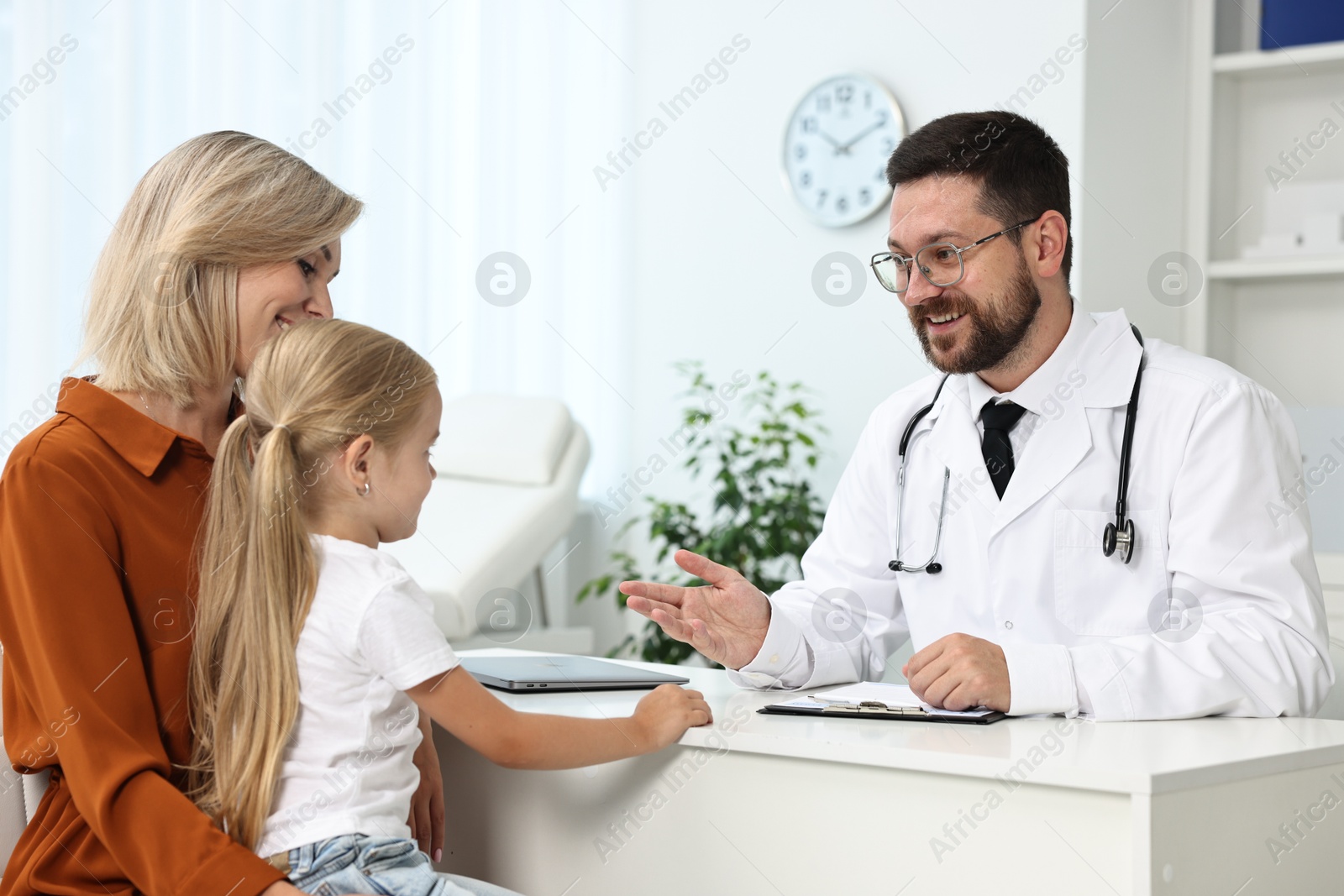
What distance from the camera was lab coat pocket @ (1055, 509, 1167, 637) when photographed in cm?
167

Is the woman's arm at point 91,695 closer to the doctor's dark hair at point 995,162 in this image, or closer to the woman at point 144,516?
the woman at point 144,516

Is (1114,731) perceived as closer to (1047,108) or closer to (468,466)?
(1047,108)

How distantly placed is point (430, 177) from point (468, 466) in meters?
1.03

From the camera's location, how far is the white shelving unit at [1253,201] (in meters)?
3.43

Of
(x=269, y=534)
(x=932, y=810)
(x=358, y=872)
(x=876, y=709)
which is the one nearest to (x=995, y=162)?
(x=876, y=709)

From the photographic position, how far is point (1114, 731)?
1282 mm

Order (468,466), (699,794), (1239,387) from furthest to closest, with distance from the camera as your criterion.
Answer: (468,466) → (1239,387) → (699,794)

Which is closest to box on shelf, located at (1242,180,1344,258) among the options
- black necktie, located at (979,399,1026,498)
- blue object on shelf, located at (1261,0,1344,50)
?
blue object on shelf, located at (1261,0,1344,50)

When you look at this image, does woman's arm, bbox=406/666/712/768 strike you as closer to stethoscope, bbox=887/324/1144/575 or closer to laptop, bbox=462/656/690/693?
laptop, bbox=462/656/690/693

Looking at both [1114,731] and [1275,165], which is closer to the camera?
[1114,731]

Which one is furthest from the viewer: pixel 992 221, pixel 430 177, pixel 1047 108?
pixel 430 177

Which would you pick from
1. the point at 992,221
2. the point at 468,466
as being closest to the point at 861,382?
the point at 468,466

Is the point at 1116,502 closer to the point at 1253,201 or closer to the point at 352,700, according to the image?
the point at 352,700

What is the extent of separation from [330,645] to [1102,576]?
1032 millimetres
